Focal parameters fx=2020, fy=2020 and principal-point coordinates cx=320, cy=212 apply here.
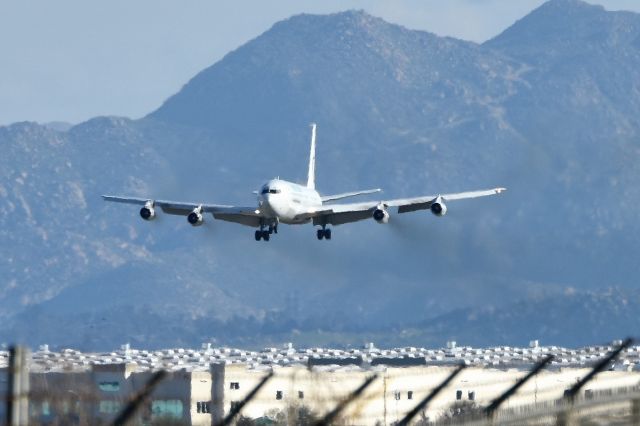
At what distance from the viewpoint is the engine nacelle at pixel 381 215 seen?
117 meters

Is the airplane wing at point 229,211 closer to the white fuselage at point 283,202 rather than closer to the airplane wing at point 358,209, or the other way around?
the white fuselage at point 283,202

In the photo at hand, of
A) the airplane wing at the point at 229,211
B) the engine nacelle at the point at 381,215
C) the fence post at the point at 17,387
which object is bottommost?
the fence post at the point at 17,387

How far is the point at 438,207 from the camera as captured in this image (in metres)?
116

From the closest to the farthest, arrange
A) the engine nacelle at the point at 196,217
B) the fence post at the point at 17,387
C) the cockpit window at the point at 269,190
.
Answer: the fence post at the point at 17,387 → the cockpit window at the point at 269,190 → the engine nacelle at the point at 196,217

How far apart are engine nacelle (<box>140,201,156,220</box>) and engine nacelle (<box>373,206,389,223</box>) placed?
13.3 metres

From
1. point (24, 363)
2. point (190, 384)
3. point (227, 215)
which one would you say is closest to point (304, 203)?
point (227, 215)

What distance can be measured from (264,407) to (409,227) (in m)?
68.2

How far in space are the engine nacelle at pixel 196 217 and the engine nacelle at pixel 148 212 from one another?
104 inches

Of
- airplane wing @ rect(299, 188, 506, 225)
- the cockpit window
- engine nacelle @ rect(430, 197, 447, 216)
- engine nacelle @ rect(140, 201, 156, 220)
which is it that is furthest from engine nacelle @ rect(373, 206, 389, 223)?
engine nacelle @ rect(140, 201, 156, 220)

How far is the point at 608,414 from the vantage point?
129ft

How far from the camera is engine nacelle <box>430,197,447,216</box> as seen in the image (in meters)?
116

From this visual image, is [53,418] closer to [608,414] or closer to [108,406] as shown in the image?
[108,406]

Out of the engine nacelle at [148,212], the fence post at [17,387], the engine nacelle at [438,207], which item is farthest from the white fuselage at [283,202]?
the fence post at [17,387]

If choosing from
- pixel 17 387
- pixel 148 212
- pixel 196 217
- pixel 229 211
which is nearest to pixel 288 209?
pixel 229 211
